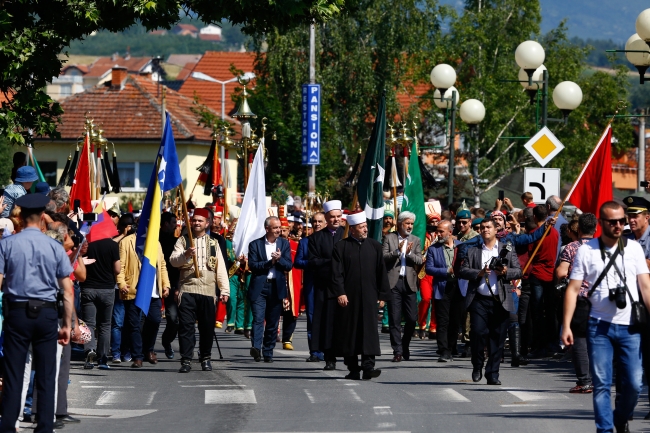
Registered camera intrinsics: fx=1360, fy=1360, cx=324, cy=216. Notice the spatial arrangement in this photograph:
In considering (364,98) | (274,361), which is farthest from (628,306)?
(364,98)

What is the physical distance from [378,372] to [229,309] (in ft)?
27.0

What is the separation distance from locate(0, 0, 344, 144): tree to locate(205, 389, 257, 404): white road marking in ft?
17.8

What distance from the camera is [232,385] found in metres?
14.3

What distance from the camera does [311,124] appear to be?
4450 centimetres

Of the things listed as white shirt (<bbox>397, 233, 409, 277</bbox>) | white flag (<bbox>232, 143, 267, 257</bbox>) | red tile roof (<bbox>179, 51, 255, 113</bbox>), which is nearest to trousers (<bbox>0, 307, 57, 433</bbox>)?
white shirt (<bbox>397, 233, 409, 277</bbox>)

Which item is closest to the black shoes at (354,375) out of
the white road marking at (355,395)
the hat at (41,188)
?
the white road marking at (355,395)

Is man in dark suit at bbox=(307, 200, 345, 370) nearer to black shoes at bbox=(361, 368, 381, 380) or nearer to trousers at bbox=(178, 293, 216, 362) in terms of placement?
black shoes at bbox=(361, 368, 381, 380)

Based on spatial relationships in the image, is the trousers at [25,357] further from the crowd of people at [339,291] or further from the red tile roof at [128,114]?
the red tile roof at [128,114]

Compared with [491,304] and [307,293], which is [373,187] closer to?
[307,293]

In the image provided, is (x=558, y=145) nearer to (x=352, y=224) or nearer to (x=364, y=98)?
(x=352, y=224)

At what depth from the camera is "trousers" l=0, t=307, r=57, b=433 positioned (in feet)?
31.9

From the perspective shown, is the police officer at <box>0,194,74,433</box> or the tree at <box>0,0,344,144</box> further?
the tree at <box>0,0,344,144</box>

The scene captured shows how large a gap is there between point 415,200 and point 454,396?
21.7 ft

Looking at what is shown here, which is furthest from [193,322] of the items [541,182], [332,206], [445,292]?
[541,182]
